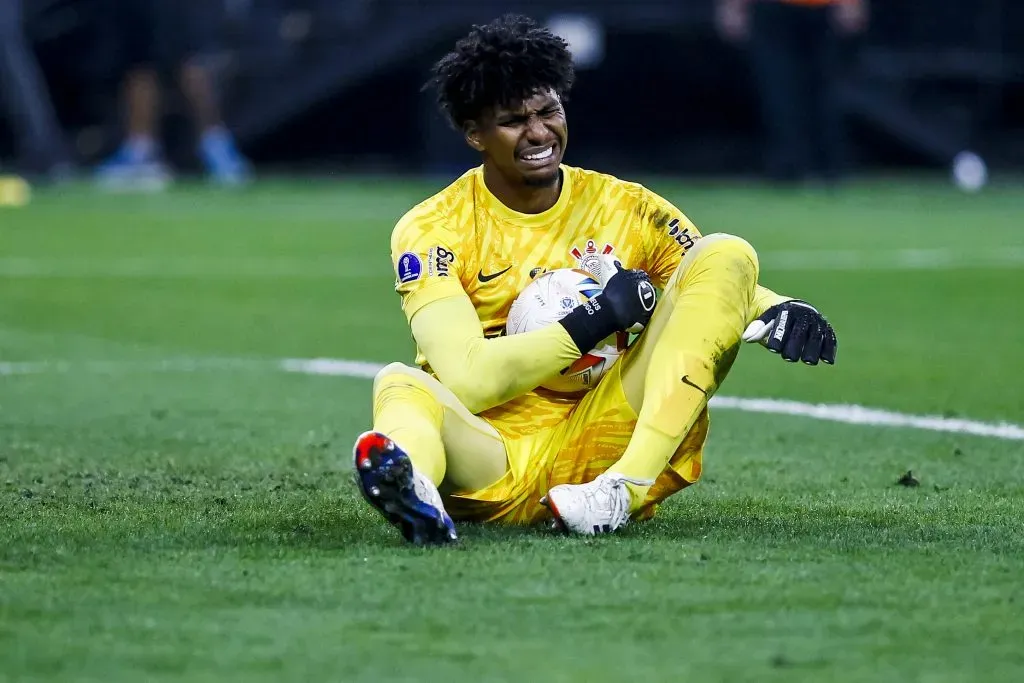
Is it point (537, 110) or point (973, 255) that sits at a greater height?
point (537, 110)

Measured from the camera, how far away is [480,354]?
4516 millimetres

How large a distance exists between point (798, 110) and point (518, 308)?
1442cm

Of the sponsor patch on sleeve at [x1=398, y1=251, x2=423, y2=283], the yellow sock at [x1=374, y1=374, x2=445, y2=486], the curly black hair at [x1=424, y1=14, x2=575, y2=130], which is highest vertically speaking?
the curly black hair at [x1=424, y1=14, x2=575, y2=130]

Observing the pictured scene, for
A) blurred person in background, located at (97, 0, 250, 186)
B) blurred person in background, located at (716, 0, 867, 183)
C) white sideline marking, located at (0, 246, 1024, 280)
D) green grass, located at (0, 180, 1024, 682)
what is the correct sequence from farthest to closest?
blurred person in background, located at (97, 0, 250, 186), blurred person in background, located at (716, 0, 867, 183), white sideline marking, located at (0, 246, 1024, 280), green grass, located at (0, 180, 1024, 682)

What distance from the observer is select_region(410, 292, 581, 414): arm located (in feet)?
14.7

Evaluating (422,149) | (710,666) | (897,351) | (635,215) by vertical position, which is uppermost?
(635,215)

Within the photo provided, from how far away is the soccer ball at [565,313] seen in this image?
4688 millimetres

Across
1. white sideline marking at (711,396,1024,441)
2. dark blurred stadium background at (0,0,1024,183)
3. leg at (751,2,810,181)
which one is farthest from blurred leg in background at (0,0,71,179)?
white sideline marking at (711,396,1024,441)

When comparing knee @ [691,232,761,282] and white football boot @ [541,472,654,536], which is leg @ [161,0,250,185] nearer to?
knee @ [691,232,761,282]

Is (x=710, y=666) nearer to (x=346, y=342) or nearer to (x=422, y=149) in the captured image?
(x=346, y=342)

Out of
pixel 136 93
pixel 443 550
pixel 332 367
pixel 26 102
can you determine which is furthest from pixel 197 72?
pixel 443 550

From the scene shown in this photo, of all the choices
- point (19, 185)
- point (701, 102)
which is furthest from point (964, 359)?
point (701, 102)

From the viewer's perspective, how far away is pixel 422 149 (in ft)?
74.9

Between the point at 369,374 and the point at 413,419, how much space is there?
366 centimetres
